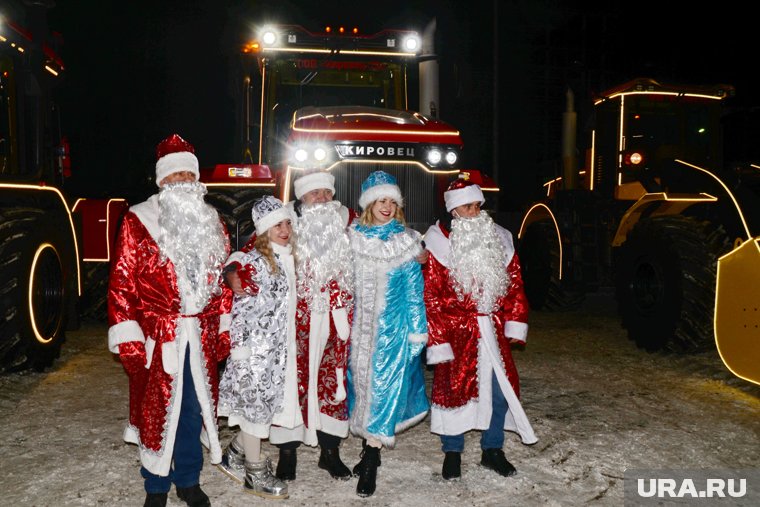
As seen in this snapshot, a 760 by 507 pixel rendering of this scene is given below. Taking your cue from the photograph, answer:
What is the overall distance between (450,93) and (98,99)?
34.7ft

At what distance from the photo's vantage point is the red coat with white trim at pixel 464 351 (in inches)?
147

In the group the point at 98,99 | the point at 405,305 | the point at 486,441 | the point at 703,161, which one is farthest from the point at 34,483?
the point at 98,99

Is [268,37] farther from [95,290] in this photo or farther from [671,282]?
[671,282]

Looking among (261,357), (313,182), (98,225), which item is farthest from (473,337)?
(98,225)

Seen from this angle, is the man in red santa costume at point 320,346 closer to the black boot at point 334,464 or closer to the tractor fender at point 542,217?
the black boot at point 334,464

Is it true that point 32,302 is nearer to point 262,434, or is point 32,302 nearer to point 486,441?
point 262,434

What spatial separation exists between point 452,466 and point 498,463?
0.28 meters

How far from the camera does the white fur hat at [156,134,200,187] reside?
3.42 metres

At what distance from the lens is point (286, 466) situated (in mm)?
3758

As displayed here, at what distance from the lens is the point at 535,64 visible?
66.6ft

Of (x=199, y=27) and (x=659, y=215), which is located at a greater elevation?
(x=199, y=27)

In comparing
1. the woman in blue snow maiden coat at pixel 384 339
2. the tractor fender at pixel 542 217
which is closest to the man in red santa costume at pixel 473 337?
the woman in blue snow maiden coat at pixel 384 339

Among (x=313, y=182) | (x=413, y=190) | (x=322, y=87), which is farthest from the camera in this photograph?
(x=322, y=87)

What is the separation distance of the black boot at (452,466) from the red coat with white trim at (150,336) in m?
1.38
